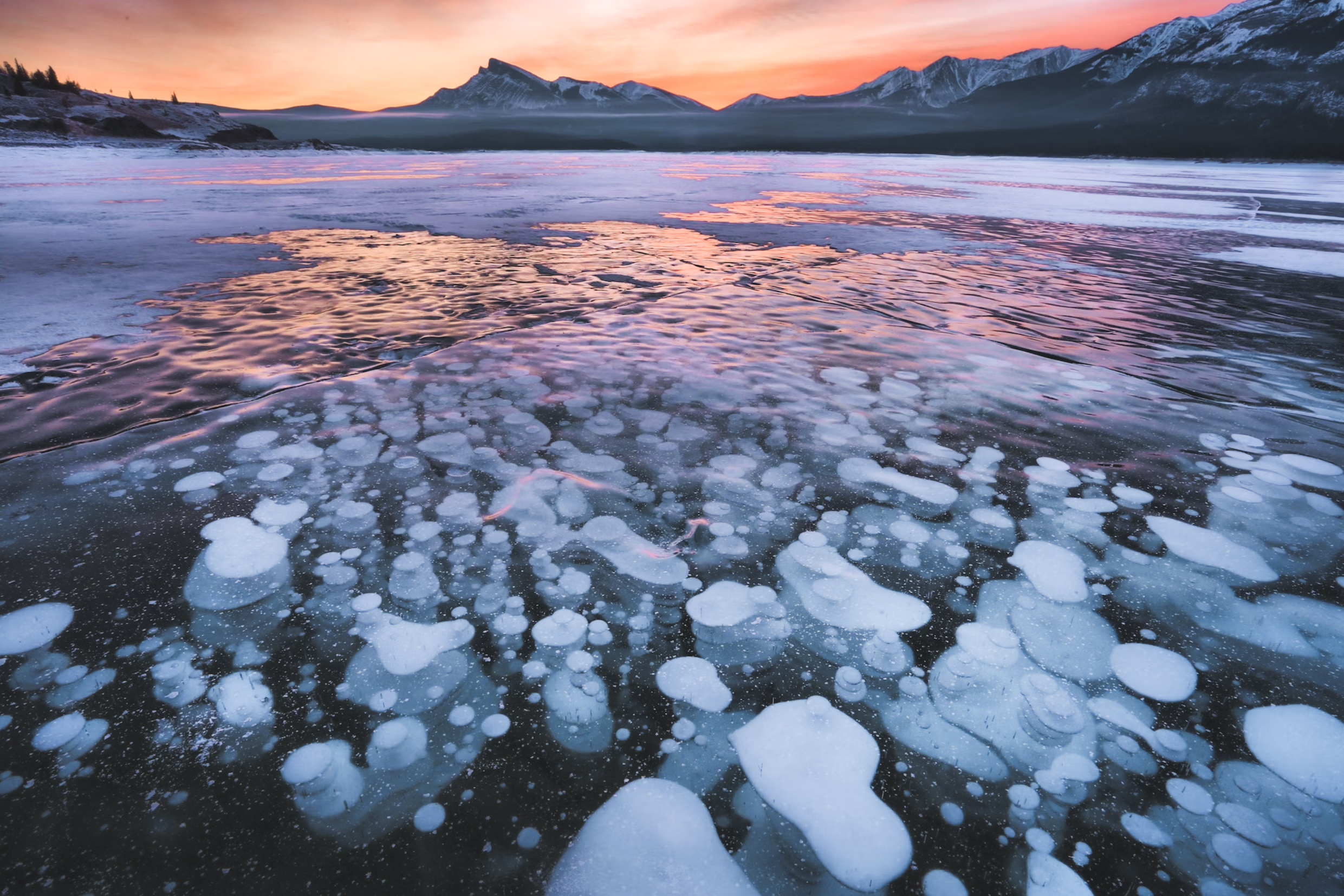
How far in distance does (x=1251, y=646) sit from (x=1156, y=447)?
1.36 m

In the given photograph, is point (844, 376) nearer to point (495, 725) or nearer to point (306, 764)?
point (495, 725)

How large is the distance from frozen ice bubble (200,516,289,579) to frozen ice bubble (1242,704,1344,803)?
2741mm

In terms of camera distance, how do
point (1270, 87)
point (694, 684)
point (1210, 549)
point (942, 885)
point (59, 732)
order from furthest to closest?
point (1270, 87) → point (1210, 549) → point (694, 684) → point (59, 732) → point (942, 885)

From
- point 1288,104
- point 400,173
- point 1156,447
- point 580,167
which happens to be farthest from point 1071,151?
point 1156,447

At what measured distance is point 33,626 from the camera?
155 centimetres

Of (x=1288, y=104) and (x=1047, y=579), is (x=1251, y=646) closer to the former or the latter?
(x=1047, y=579)

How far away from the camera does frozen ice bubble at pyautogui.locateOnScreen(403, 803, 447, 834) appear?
1134 millimetres

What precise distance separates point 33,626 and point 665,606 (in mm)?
1743

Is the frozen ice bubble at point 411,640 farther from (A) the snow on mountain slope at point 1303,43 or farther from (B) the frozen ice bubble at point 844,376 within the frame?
(A) the snow on mountain slope at point 1303,43

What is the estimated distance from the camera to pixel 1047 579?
1846 millimetres

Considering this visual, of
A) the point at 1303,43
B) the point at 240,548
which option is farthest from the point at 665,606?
the point at 1303,43

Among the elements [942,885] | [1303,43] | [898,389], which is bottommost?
[942,885]

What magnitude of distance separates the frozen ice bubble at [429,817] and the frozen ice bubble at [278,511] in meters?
1.31

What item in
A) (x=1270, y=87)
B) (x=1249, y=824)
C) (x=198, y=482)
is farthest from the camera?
(x=1270, y=87)
